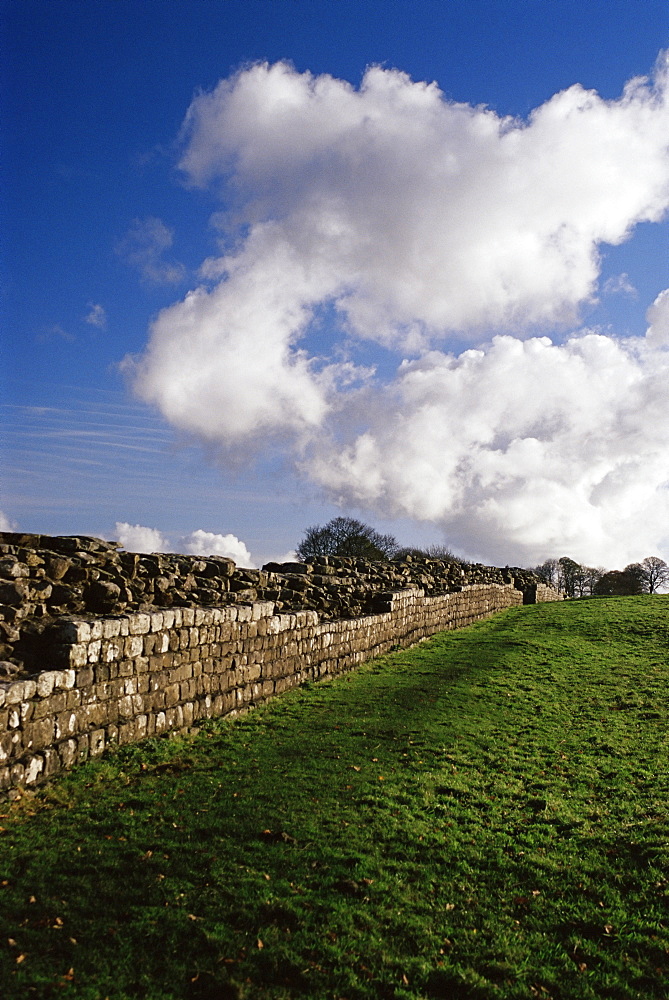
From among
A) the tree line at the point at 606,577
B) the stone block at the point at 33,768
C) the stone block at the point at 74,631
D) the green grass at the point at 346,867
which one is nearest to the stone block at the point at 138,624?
the stone block at the point at 74,631

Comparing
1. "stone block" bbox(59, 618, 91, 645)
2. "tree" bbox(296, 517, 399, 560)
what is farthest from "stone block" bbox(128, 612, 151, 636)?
"tree" bbox(296, 517, 399, 560)

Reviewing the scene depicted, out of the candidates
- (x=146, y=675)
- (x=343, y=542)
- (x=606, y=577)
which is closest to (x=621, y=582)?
(x=606, y=577)

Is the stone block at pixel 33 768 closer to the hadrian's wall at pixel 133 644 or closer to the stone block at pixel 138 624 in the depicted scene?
the hadrian's wall at pixel 133 644

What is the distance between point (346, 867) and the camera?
6125 mm

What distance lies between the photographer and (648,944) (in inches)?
212

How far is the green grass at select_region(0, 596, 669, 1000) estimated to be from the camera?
4.81 meters

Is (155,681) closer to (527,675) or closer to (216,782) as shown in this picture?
(216,782)

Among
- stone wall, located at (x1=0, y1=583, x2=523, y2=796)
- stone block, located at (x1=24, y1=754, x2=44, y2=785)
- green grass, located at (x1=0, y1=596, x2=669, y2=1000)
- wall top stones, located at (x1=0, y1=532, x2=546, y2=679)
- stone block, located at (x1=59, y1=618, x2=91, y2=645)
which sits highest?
wall top stones, located at (x1=0, y1=532, x2=546, y2=679)

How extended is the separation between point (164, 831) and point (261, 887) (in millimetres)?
1507

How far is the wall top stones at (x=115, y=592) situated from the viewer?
8.35 meters

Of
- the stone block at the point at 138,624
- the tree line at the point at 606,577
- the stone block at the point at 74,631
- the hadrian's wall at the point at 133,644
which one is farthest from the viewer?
the tree line at the point at 606,577

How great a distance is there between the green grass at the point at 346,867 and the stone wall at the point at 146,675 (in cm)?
39

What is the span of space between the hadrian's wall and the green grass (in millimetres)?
483

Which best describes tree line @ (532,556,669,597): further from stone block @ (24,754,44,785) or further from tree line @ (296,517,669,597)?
stone block @ (24,754,44,785)
